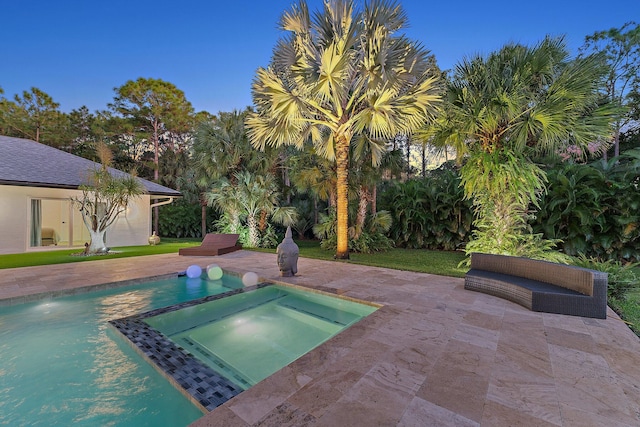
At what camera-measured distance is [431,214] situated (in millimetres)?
11875

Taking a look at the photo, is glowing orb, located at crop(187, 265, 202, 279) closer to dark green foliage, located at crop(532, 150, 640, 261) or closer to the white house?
the white house

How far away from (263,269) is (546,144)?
24.8 ft

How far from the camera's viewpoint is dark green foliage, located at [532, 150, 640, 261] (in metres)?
8.08

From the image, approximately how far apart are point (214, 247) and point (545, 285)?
365 inches

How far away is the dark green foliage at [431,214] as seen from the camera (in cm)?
1127

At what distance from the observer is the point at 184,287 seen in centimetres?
614

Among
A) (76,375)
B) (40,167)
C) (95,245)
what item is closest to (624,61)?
(76,375)

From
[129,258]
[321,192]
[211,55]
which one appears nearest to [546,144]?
[321,192]

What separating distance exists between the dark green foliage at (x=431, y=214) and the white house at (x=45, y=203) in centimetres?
1125

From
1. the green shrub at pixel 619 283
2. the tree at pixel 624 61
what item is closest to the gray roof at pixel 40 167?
the green shrub at pixel 619 283

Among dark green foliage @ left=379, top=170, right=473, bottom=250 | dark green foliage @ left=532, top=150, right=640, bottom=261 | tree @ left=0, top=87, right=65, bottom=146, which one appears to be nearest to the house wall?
dark green foliage @ left=379, top=170, right=473, bottom=250

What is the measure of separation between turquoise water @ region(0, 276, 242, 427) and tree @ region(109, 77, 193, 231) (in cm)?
2090

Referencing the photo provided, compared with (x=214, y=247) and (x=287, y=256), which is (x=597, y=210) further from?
(x=214, y=247)

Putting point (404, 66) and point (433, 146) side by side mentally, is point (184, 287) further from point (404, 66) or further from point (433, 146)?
point (404, 66)
